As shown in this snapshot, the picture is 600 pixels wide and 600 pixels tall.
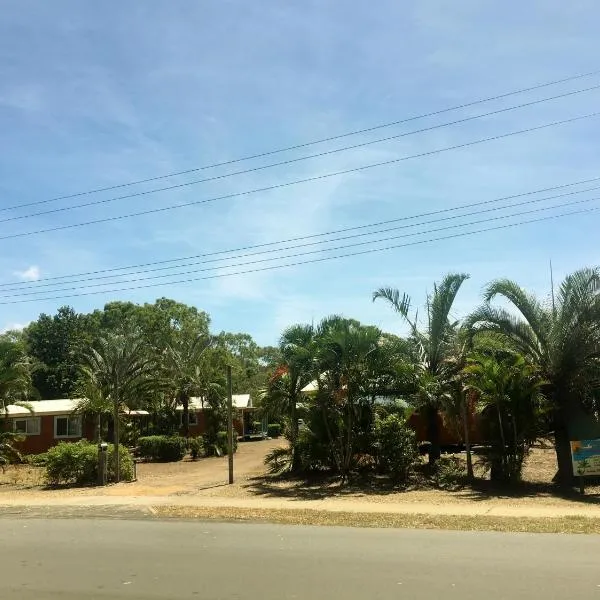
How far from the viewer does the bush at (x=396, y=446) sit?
1719cm

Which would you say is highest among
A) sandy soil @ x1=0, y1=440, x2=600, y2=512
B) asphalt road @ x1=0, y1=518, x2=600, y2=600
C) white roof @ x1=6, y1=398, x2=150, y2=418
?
white roof @ x1=6, y1=398, x2=150, y2=418

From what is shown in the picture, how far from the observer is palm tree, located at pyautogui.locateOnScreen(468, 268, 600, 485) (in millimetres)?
15993

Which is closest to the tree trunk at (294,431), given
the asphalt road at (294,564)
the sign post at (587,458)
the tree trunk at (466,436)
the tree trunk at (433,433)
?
the tree trunk at (433,433)

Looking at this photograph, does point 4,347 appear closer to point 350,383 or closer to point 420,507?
point 350,383

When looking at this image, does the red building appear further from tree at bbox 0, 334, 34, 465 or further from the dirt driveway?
tree at bbox 0, 334, 34, 465

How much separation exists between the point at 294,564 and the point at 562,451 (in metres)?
10.7

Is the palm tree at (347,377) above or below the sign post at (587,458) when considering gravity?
above

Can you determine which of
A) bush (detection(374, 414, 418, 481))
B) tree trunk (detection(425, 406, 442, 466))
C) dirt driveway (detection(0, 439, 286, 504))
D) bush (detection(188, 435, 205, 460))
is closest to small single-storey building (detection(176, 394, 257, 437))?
bush (detection(188, 435, 205, 460))

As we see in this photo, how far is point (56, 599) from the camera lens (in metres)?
6.45

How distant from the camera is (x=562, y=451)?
16219mm

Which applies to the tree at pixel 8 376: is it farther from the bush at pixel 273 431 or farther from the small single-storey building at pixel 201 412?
the bush at pixel 273 431

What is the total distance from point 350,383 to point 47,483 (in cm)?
1050

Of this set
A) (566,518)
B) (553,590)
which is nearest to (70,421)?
(566,518)

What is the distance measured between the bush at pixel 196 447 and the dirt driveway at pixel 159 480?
2.64 feet
